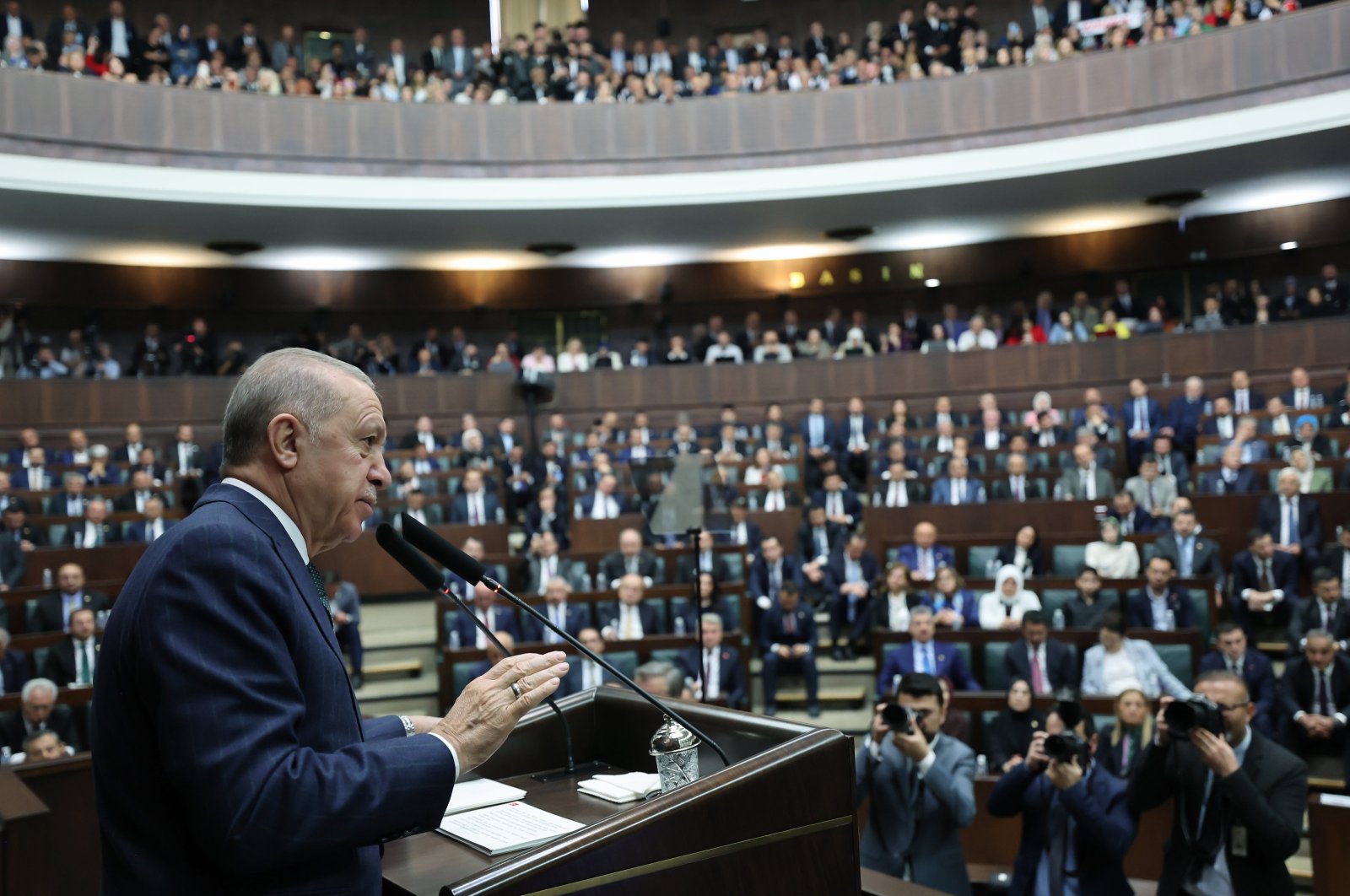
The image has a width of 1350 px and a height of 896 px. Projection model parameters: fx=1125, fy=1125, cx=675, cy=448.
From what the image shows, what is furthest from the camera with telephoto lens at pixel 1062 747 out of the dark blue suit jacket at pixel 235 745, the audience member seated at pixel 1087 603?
the audience member seated at pixel 1087 603

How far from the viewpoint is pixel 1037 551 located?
20.9ft

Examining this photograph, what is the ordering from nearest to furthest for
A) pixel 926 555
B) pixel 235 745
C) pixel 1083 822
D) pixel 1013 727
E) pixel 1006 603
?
pixel 235 745, pixel 1083 822, pixel 1013 727, pixel 1006 603, pixel 926 555

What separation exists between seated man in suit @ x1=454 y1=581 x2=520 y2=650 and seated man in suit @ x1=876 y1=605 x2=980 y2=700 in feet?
6.47

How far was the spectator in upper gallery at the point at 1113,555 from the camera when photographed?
6.05 meters

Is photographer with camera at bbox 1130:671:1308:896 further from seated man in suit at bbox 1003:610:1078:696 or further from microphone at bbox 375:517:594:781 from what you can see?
microphone at bbox 375:517:594:781

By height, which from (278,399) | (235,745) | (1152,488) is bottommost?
(1152,488)

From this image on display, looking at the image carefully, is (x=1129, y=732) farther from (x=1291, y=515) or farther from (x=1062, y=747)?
(x=1291, y=515)

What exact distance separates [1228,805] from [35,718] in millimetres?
4275

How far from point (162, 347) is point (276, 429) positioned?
1062 cm

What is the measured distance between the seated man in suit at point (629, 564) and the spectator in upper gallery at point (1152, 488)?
10.1ft

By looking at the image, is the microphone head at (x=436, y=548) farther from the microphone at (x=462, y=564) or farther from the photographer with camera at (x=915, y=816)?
Answer: the photographer with camera at (x=915, y=816)

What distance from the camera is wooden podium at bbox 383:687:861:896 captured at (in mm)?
1053

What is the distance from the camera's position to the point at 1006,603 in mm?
5641

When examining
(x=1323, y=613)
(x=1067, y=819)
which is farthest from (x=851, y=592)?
(x=1067, y=819)
